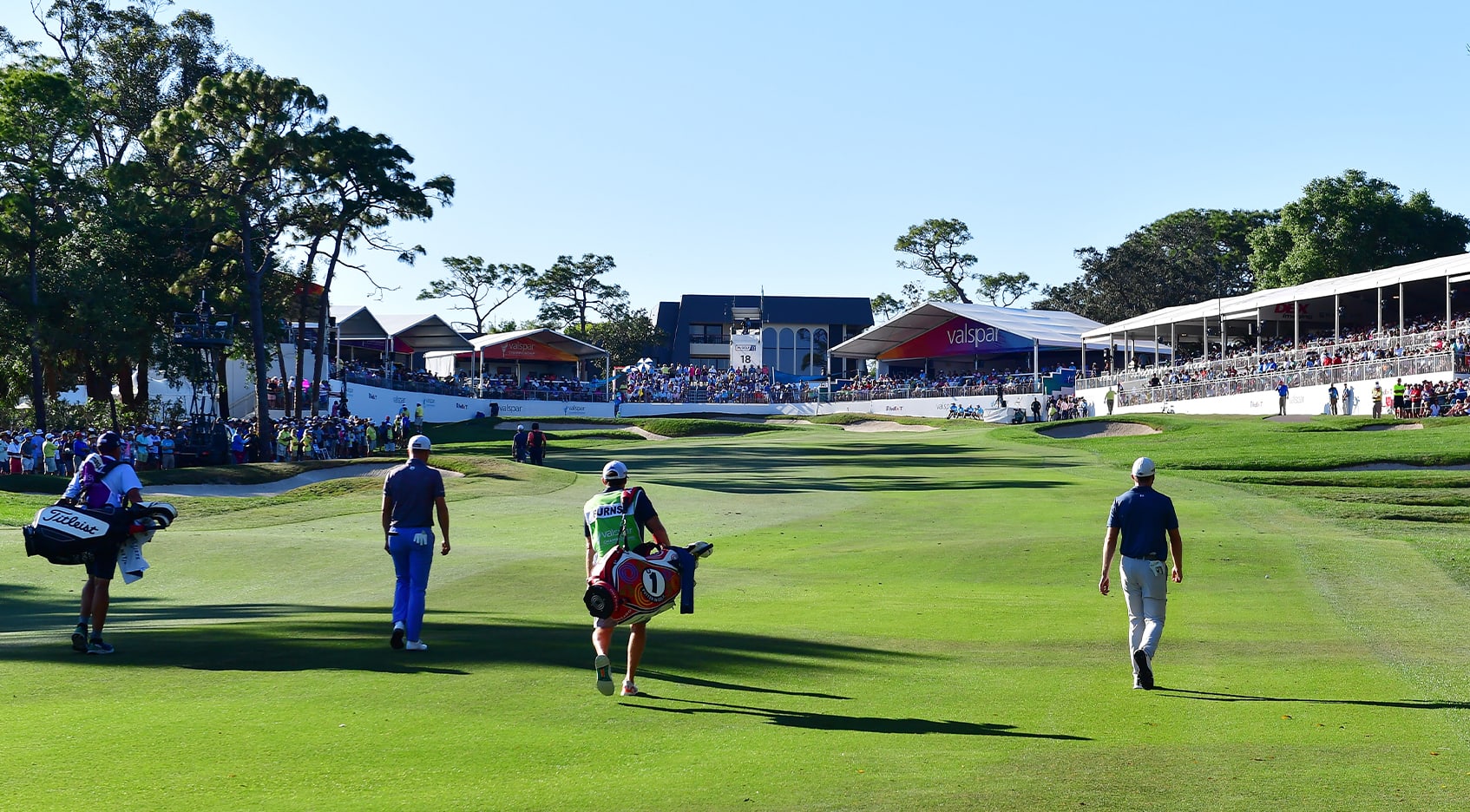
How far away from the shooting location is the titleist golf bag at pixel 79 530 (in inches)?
429

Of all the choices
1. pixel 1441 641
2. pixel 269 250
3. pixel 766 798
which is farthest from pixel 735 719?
pixel 269 250

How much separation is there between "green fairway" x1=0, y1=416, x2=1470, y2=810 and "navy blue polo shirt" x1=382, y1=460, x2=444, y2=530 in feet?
3.72

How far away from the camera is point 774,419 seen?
7981 centimetres

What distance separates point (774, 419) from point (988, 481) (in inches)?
1855

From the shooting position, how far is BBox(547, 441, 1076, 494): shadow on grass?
32.7 m

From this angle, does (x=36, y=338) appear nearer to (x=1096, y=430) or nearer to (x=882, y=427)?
(x=1096, y=430)

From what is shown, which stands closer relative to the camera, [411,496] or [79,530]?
[79,530]

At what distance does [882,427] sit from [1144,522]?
189 ft

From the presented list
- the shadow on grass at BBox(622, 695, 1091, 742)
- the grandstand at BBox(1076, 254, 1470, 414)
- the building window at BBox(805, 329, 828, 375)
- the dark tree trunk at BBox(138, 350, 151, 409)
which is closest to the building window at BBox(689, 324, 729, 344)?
the building window at BBox(805, 329, 828, 375)

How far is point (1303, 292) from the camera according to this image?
60.1 meters

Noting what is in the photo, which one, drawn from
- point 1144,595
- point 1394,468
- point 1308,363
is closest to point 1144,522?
point 1144,595

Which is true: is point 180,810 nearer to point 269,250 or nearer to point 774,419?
point 269,250

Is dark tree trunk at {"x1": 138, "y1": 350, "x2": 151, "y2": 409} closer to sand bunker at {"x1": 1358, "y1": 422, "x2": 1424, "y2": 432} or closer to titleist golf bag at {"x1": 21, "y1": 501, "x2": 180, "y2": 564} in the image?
sand bunker at {"x1": 1358, "y1": 422, "x2": 1424, "y2": 432}

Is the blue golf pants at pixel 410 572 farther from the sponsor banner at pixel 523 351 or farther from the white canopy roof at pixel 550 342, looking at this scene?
the sponsor banner at pixel 523 351
